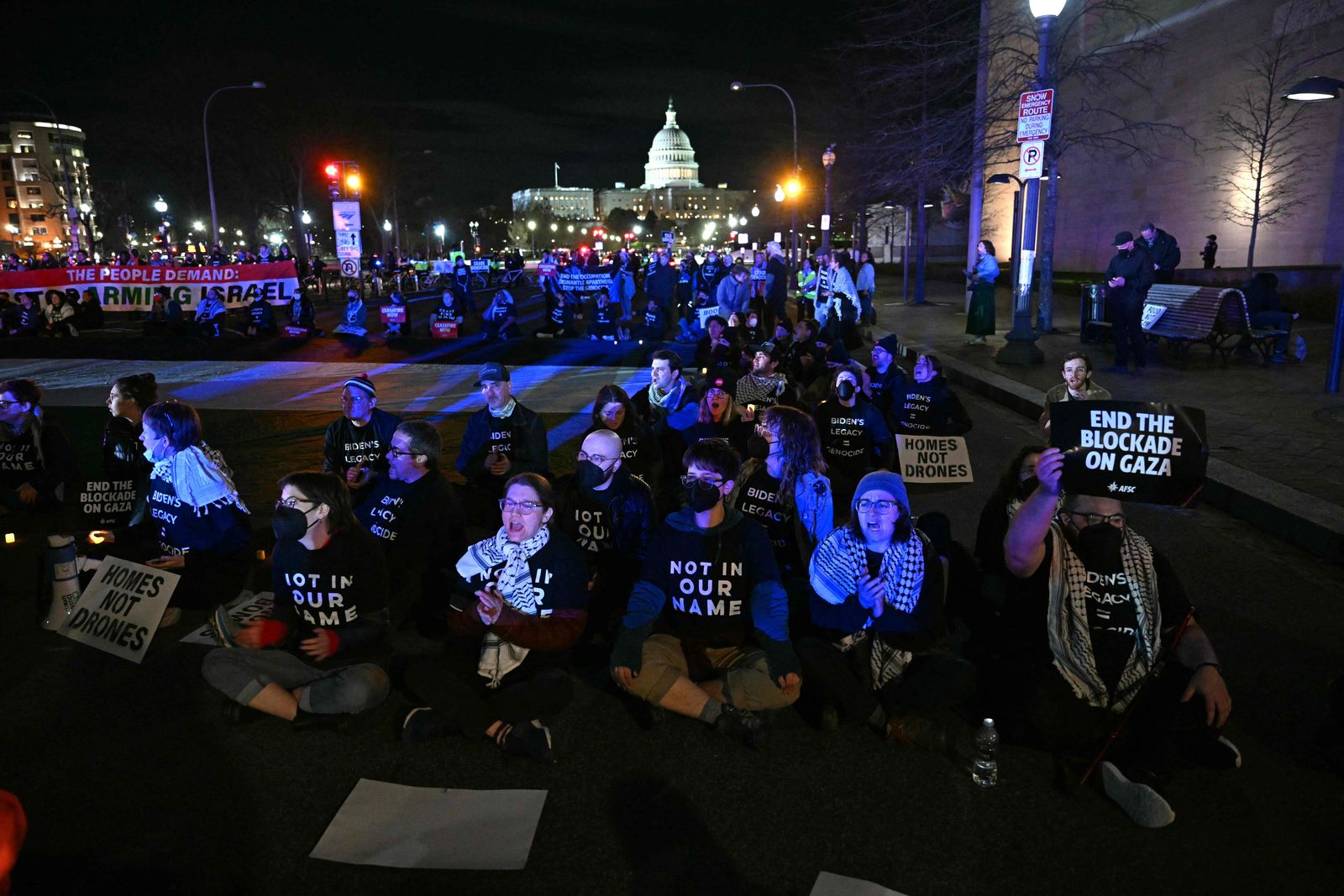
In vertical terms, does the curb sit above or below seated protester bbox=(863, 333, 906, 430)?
below

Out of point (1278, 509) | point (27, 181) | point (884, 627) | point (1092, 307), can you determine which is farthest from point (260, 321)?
point (27, 181)

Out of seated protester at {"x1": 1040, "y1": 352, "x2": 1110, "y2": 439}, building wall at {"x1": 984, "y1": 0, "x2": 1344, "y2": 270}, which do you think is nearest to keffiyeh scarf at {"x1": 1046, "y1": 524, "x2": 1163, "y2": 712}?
seated protester at {"x1": 1040, "y1": 352, "x2": 1110, "y2": 439}

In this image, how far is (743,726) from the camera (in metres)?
4.17

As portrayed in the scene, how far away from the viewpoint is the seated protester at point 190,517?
538 cm

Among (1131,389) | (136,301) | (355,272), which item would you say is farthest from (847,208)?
(1131,389)

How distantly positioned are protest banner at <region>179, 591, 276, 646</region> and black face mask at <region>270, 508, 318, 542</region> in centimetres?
46

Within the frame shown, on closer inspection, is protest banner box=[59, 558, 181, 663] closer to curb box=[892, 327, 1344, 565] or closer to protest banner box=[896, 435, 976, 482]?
protest banner box=[896, 435, 976, 482]

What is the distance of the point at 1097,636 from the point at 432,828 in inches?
109

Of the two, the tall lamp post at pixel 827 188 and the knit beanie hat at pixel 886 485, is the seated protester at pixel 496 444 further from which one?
the tall lamp post at pixel 827 188

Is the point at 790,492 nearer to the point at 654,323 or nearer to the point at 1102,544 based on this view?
the point at 1102,544

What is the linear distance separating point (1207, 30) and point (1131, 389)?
89.0 feet

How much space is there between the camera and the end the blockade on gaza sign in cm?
383

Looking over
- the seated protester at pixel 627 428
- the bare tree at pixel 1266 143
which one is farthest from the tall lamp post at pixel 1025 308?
the bare tree at pixel 1266 143

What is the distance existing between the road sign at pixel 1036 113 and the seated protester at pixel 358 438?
37.8ft
